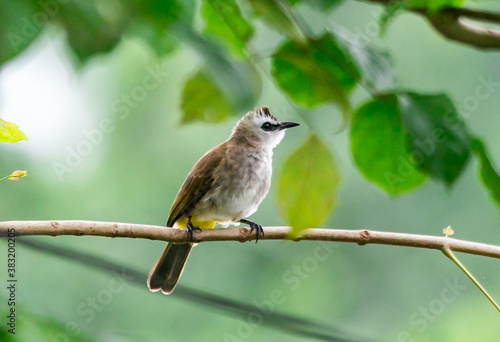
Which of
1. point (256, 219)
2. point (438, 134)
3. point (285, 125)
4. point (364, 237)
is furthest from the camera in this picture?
point (256, 219)

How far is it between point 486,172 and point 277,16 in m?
0.34

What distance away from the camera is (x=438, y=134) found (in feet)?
2.39

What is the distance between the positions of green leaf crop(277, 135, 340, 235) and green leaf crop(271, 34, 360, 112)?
60mm

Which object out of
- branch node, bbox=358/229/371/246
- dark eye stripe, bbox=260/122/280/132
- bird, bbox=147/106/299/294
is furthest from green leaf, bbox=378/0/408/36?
dark eye stripe, bbox=260/122/280/132

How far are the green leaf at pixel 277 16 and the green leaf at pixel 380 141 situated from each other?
0.52 feet

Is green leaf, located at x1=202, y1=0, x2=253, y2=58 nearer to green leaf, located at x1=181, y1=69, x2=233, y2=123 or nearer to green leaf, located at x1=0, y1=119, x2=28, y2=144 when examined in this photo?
green leaf, located at x1=181, y1=69, x2=233, y2=123

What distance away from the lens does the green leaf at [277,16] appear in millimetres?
628

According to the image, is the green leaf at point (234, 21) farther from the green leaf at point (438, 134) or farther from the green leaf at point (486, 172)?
the green leaf at point (486, 172)

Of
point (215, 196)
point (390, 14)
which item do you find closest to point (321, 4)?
point (390, 14)

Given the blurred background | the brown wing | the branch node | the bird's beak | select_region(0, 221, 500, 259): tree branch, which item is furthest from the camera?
the blurred background

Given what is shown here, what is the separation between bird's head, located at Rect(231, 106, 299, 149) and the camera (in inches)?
110

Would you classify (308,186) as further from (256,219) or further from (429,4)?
(256,219)

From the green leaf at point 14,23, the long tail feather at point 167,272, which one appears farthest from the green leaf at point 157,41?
the long tail feather at point 167,272

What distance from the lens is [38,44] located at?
0.70 m
